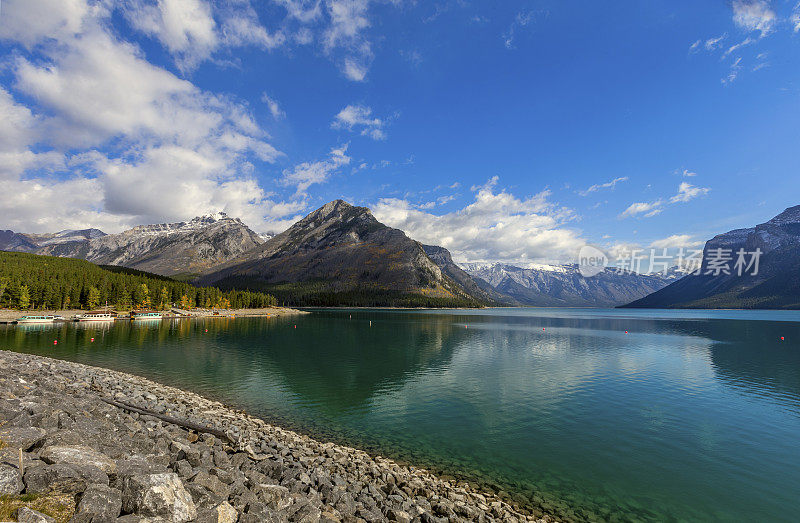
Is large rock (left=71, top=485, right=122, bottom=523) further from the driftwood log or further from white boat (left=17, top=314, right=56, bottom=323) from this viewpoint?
white boat (left=17, top=314, right=56, bottom=323)

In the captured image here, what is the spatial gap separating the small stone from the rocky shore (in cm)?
3

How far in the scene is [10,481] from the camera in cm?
968

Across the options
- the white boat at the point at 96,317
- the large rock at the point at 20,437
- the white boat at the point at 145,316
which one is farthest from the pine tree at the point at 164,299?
the large rock at the point at 20,437

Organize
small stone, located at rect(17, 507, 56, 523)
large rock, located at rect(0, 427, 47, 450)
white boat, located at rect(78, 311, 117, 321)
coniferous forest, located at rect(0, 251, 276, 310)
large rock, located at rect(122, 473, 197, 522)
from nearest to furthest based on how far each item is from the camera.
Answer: small stone, located at rect(17, 507, 56, 523) < large rock, located at rect(122, 473, 197, 522) < large rock, located at rect(0, 427, 47, 450) < white boat, located at rect(78, 311, 117, 321) < coniferous forest, located at rect(0, 251, 276, 310)

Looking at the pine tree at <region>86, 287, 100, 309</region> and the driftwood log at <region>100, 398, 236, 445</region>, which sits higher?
the pine tree at <region>86, 287, 100, 309</region>

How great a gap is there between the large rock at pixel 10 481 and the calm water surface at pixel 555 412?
65.5 feet

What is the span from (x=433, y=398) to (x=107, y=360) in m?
53.9

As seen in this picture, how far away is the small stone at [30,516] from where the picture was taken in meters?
8.24

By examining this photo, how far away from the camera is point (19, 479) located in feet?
32.8

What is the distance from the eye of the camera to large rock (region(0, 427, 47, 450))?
1298cm

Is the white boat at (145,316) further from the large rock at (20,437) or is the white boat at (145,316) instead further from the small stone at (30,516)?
the small stone at (30,516)

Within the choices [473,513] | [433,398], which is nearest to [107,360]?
[433,398]

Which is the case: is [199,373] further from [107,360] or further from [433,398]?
[433,398]

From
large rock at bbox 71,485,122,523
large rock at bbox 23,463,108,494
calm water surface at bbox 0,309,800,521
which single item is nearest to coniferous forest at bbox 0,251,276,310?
calm water surface at bbox 0,309,800,521
